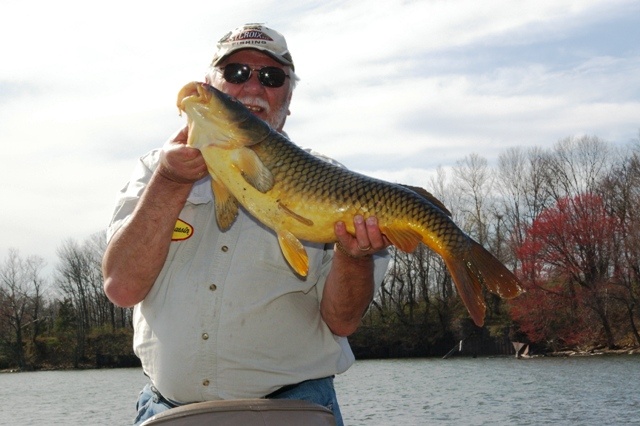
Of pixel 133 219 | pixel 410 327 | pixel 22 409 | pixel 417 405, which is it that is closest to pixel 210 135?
pixel 133 219

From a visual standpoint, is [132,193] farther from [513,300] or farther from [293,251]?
[513,300]

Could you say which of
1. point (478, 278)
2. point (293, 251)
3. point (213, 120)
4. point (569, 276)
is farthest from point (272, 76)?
point (569, 276)

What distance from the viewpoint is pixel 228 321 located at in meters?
3.30

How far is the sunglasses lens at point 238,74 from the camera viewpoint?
3844 millimetres

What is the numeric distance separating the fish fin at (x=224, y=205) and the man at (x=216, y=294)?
0.28ft

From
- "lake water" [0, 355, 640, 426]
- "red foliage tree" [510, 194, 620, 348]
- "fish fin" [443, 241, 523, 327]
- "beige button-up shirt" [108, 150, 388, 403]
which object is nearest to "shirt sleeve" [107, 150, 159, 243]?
"beige button-up shirt" [108, 150, 388, 403]

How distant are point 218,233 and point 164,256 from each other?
11.9 inches

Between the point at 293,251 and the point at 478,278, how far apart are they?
75 centimetres

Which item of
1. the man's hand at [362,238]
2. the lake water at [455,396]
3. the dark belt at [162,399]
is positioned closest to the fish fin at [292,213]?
the man's hand at [362,238]

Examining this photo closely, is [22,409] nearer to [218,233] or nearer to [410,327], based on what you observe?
[218,233]

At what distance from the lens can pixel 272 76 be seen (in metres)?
3.91

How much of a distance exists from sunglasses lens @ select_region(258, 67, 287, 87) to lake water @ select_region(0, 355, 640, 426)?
618 inches

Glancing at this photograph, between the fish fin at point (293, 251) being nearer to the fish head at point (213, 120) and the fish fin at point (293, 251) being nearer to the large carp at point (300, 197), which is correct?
the large carp at point (300, 197)

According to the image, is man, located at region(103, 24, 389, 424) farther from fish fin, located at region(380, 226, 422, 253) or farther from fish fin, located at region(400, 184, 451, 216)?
fish fin, located at region(400, 184, 451, 216)
